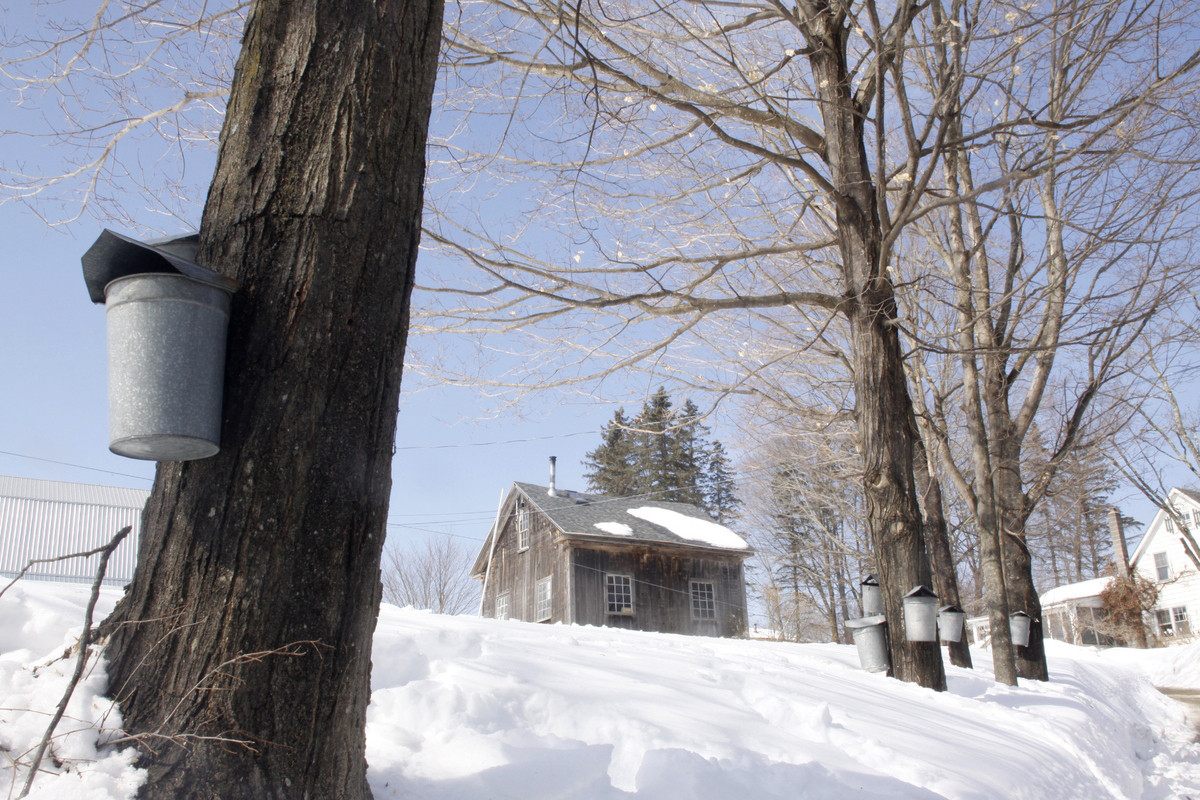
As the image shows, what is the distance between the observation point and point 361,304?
198 cm

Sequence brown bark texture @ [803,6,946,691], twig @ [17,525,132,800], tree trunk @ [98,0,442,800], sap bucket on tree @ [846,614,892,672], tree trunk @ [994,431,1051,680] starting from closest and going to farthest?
twig @ [17,525,132,800] < tree trunk @ [98,0,442,800] < brown bark texture @ [803,6,946,691] < sap bucket on tree @ [846,614,892,672] < tree trunk @ [994,431,1051,680]

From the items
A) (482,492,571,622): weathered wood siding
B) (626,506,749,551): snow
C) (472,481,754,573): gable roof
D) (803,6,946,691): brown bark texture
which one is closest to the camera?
(803,6,946,691): brown bark texture

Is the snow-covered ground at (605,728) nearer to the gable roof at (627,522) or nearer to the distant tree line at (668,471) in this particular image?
the gable roof at (627,522)

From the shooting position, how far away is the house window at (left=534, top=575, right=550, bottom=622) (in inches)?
854

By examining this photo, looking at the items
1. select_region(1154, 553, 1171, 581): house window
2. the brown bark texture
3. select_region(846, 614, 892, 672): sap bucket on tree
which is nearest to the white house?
select_region(1154, 553, 1171, 581): house window

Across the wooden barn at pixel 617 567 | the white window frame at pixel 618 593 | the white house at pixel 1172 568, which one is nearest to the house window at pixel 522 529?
the wooden barn at pixel 617 567

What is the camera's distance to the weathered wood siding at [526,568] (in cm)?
2125

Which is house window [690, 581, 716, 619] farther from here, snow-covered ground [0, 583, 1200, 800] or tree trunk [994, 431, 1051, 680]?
snow-covered ground [0, 583, 1200, 800]

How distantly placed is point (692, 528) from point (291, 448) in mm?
22449

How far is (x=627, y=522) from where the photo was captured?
22922mm

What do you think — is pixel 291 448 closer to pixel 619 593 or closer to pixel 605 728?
pixel 605 728

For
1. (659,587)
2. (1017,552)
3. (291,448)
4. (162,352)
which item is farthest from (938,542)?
(162,352)

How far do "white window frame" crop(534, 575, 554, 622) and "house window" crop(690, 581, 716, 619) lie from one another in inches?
156

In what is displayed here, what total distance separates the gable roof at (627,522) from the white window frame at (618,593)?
1027 millimetres
